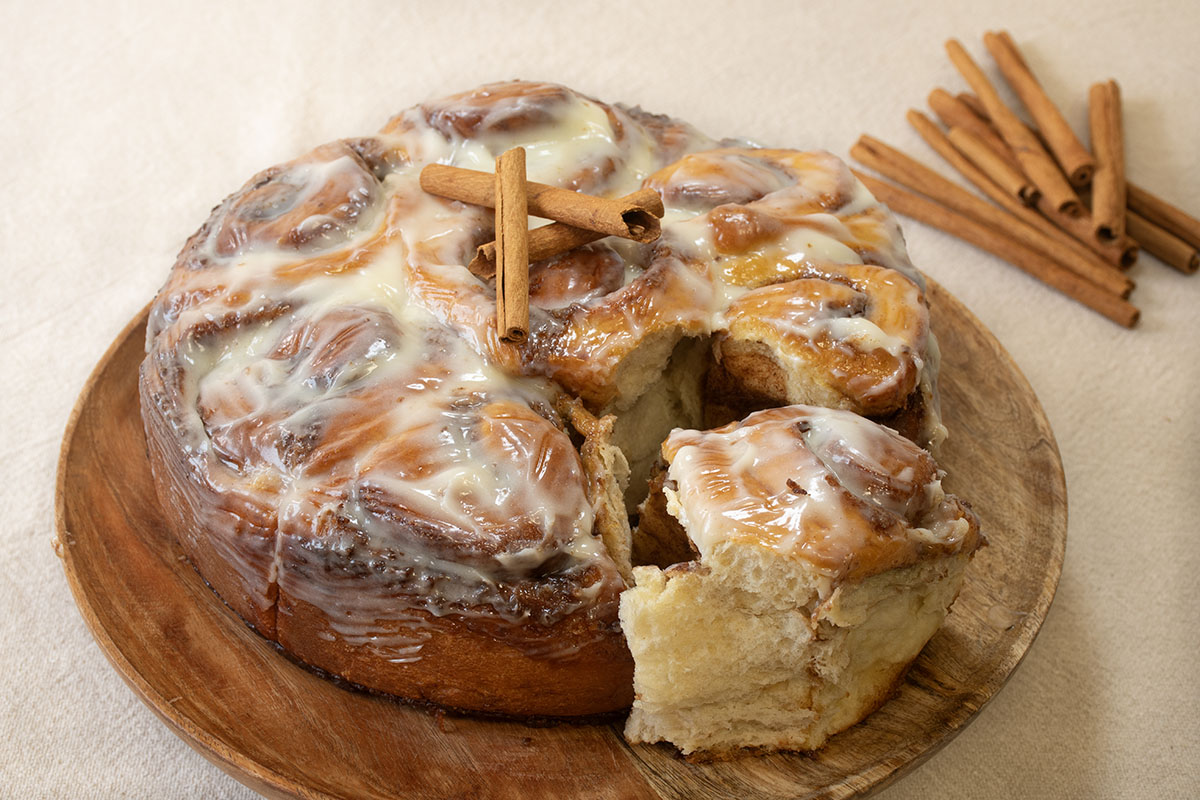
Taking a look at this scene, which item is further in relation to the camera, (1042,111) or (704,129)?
(704,129)

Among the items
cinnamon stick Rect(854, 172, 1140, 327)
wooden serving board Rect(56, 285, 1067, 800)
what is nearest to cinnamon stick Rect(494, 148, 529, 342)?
wooden serving board Rect(56, 285, 1067, 800)

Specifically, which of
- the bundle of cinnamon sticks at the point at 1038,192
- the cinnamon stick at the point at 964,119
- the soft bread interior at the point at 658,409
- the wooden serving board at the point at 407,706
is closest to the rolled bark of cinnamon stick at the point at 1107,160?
the bundle of cinnamon sticks at the point at 1038,192

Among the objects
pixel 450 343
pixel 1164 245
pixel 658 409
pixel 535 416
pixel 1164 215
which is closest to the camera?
pixel 535 416

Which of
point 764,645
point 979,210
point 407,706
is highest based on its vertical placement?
point 979,210

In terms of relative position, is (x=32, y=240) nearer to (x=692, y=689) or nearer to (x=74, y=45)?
(x=74, y=45)

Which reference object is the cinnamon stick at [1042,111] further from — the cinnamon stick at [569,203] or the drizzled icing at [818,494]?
the drizzled icing at [818,494]

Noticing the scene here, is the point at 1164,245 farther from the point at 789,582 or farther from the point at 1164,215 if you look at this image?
the point at 789,582

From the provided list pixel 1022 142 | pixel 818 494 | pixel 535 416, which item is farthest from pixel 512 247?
pixel 1022 142

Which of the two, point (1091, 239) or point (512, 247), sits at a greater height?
point (512, 247)
